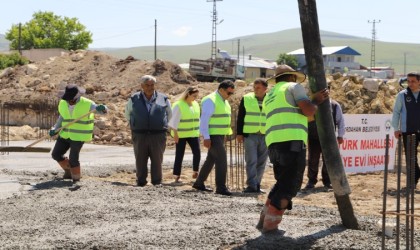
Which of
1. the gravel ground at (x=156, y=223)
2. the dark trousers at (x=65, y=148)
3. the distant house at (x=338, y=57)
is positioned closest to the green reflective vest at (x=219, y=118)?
the gravel ground at (x=156, y=223)

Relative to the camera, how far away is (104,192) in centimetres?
1048

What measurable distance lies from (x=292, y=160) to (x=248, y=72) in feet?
351

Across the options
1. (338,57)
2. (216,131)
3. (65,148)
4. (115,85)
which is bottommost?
(65,148)

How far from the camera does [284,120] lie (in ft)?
25.6

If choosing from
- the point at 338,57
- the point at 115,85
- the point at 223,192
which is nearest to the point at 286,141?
the point at 223,192

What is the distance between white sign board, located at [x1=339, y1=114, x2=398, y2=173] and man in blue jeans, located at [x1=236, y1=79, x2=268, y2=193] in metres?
3.01

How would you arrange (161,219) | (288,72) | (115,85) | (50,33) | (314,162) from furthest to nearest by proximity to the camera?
(50,33)
(115,85)
(314,162)
(161,219)
(288,72)

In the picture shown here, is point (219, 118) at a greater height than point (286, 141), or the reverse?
point (219, 118)

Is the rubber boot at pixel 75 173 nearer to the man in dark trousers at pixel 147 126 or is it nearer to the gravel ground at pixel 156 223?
the man in dark trousers at pixel 147 126

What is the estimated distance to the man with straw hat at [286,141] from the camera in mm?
7621

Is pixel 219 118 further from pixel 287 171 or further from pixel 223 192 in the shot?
pixel 287 171

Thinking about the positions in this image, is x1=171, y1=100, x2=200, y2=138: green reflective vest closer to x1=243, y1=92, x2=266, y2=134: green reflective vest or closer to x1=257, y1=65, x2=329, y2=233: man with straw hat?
x1=243, y1=92, x2=266, y2=134: green reflective vest

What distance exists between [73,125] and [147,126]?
125cm

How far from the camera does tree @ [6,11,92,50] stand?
355 feet
